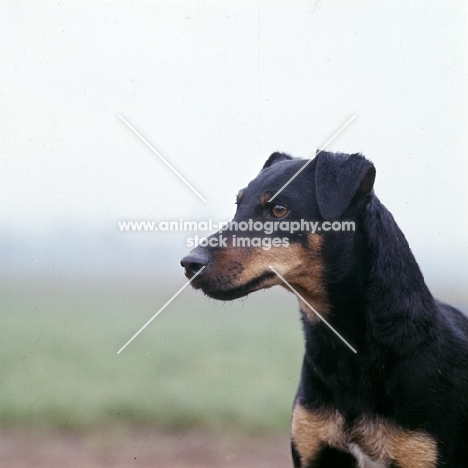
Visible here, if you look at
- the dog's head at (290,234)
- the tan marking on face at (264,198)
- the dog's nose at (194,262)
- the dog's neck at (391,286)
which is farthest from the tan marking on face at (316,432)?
the tan marking on face at (264,198)

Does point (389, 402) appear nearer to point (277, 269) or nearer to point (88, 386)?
point (277, 269)

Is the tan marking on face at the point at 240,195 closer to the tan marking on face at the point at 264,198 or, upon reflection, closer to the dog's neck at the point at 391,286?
the tan marking on face at the point at 264,198

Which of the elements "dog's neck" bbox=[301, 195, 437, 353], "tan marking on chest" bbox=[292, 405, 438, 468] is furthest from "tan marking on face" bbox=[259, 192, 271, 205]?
"tan marking on chest" bbox=[292, 405, 438, 468]

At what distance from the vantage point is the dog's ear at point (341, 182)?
11.0 ft

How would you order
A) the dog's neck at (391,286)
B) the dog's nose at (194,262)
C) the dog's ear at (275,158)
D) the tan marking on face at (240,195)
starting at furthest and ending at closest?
the dog's ear at (275,158) < the tan marking on face at (240,195) < the dog's neck at (391,286) < the dog's nose at (194,262)

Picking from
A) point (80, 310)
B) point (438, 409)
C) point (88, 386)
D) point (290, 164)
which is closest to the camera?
point (438, 409)

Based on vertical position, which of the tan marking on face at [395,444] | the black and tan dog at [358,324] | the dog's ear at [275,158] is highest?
the dog's ear at [275,158]

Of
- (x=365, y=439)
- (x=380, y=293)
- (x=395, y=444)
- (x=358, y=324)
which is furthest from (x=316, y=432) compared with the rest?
(x=380, y=293)

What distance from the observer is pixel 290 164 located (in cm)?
367

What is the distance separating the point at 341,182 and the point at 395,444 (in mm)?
1267

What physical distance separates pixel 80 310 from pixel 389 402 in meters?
2.35

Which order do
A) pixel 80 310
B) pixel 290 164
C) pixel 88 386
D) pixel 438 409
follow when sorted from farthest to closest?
pixel 88 386
pixel 80 310
pixel 290 164
pixel 438 409

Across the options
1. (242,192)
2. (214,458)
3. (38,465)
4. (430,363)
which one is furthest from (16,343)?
(430,363)

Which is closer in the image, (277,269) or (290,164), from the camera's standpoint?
(277,269)
